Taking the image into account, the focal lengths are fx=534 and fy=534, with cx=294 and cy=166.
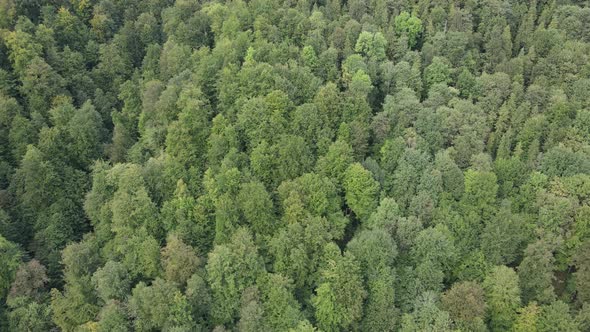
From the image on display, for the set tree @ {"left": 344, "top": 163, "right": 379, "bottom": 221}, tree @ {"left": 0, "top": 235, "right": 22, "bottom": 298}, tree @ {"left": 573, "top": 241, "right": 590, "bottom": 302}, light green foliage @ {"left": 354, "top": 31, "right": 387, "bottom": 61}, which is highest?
light green foliage @ {"left": 354, "top": 31, "right": 387, "bottom": 61}

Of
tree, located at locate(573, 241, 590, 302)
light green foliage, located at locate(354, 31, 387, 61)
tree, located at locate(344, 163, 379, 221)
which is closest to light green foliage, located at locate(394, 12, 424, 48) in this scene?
light green foliage, located at locate(354, 31, 387, 61)

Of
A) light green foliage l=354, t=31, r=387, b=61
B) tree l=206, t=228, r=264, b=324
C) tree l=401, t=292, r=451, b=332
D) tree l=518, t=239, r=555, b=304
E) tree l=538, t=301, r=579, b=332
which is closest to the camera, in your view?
tree l=538, t=301, r=579, b=332

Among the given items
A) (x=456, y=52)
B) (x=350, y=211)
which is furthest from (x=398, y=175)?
(x=456, y=52)

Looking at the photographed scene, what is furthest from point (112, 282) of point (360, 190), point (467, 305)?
point (467, 305)

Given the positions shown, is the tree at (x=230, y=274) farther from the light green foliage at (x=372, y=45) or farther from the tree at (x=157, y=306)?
the light green foliage at (x=372, y=45)

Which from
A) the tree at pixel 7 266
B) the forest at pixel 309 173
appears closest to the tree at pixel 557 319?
the forest at pixel 309 173

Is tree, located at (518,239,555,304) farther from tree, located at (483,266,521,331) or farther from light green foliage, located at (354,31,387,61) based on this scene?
light green foliage, located at (354,31,387,61)
